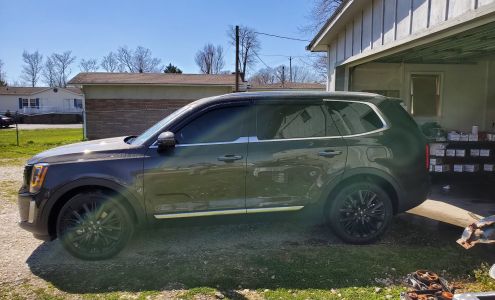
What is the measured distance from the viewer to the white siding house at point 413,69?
758cm

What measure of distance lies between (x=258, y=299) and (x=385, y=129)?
2527mm

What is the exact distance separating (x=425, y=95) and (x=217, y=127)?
743cm

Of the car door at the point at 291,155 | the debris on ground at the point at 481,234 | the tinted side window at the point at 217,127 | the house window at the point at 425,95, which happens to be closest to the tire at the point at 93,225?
the tinted side window at the point at 217,127

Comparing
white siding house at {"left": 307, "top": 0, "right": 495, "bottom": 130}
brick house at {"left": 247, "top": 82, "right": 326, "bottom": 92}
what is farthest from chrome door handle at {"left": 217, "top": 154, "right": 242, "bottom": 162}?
brick house at {"left": 247, "top": 82, "right": 326, "bottom": 92}

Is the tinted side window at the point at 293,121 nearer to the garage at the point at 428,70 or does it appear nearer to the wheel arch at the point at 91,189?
the wheel arch at the point at 91,189

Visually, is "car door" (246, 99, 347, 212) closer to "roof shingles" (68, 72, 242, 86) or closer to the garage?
the garage

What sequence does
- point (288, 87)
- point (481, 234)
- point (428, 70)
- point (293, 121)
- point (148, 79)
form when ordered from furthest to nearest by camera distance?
1. point (288, 87)
2. point (148, 79)
3. point (428, 70)
4. point (293, 121)
5. point (481, 234)

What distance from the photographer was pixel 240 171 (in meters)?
4.38

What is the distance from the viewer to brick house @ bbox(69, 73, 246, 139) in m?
19.1

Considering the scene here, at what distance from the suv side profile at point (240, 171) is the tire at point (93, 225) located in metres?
0.01

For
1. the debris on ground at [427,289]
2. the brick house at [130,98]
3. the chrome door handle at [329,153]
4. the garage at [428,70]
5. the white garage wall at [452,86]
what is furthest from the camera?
the brick house at [130,98]

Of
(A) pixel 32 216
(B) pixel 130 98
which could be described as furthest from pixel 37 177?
(B) pixel 130 98

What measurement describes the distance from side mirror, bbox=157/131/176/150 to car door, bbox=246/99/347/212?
2.84 ft

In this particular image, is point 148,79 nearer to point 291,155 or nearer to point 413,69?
point 413,69
